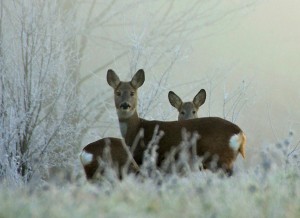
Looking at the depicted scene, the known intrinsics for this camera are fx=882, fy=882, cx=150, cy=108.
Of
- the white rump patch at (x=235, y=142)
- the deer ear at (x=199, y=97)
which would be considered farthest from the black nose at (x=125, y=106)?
the deer ear at (x=199, y=97)

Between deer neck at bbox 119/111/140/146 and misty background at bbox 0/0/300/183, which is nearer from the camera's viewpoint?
deer neck at bbox 119/111/140/146

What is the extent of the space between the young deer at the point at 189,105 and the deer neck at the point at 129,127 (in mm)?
1825

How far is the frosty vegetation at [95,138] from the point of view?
476 centimetres

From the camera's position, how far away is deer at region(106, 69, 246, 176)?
8539mm

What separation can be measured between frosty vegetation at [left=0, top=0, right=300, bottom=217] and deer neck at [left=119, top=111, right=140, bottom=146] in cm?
44

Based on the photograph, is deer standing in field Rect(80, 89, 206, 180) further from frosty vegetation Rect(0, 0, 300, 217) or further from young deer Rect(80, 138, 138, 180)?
frosty vegetation Rect(0, 0, 300, 217)

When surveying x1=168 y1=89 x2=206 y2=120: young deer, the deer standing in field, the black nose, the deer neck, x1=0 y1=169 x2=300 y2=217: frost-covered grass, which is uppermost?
x1=168 y1=89 x2=206 y2=120: young deer

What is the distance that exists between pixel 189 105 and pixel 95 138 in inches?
137

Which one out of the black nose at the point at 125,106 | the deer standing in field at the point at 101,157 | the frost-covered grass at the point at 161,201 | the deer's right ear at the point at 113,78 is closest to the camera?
the frost-covered grass at the point at 161,201

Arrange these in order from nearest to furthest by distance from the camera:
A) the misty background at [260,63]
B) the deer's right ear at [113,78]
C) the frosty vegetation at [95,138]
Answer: the frosty vegetation at [95,138] < the deer's right ear at [113,78] < the misty background at [260,63]

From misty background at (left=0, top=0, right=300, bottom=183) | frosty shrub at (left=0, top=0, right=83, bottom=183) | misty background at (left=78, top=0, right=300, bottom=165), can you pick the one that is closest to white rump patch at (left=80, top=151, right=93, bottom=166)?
misty background at (left=0, top=0, right=300, bottom=183)

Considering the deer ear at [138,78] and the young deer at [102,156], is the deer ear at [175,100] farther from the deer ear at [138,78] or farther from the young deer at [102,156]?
the young deer at [102,156]

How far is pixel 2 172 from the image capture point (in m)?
10.8

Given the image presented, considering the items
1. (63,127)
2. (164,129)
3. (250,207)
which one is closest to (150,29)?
(63,127)
